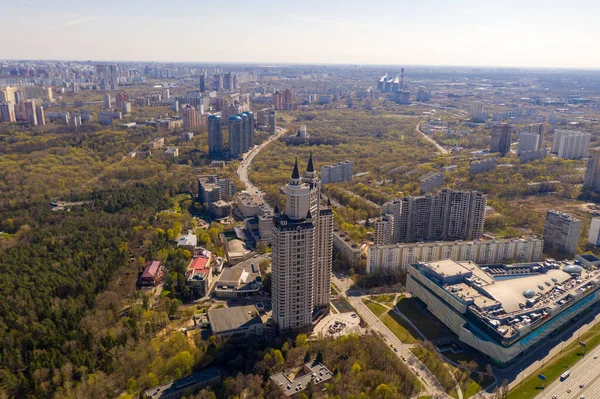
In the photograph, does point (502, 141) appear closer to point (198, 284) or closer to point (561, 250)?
point (561, 250)

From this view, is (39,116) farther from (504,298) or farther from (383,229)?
(504,298)

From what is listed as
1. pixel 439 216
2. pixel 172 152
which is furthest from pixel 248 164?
pixel 439 216

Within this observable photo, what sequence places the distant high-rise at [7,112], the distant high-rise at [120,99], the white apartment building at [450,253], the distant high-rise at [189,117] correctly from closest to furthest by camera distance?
the white apartment building at [450,253] < the distant high-rise at [7,112] < the distant high-rise at [189,117] < the distant high-rise at [120,99]

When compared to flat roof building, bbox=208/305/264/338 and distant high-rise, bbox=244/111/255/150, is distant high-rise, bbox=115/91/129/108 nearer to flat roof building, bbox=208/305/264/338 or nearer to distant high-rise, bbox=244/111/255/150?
distant high-rise, bbox=244/111/255/150

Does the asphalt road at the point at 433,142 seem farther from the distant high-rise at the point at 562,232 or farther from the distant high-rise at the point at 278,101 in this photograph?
the distant high-rise at the point at 562,232

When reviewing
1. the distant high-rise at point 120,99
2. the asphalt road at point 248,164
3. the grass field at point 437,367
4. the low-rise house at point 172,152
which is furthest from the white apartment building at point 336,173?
the distant high-rise at point 120,99

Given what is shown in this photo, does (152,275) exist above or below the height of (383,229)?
below

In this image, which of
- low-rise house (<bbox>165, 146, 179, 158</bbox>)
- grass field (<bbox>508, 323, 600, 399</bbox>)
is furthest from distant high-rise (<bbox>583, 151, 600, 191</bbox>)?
low-rise house (<bbox>165, 146, 179, 158</bbox>)
